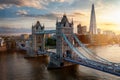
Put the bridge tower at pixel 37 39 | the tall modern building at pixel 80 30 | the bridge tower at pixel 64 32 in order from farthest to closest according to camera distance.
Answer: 1. the tall modern building at pixel 80 30
2. the bridge tower at pixel 37 39
3. the bridge tower at pixel 64 32

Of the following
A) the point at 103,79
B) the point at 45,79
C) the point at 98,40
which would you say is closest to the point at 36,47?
the point at 45,79

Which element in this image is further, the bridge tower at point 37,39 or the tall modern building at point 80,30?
the tall modern building at point 80,30

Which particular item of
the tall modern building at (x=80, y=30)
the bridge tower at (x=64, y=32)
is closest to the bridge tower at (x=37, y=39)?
the bridge tower at (x=64, y=32)

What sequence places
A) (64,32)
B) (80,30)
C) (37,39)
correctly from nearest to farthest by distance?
(64,32) → (37,39) → (80,30)

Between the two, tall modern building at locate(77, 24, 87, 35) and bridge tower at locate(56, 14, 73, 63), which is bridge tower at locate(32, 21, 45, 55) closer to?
bridge tower at locate(56, 14, 73, 63)

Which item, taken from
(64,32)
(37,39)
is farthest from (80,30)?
(64,32)

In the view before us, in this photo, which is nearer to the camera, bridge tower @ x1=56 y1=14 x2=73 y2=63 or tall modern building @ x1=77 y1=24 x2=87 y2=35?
bridge tower @ x1=56 y1=14 x2=73 y2=63

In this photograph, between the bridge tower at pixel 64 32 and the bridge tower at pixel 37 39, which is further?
the bridge tower at pixel 37 39

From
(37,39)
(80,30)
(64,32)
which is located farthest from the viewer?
(80,30)

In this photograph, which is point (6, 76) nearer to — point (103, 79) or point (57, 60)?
point (57, 60)

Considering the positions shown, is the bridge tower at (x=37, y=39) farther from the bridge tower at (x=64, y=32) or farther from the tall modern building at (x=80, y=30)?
the tall modern building at (x=80, y=30)

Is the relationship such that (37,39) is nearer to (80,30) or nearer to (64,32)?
(64,32)

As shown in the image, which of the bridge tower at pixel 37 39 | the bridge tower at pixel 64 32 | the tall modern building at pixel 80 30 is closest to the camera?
the bridge tower at pixel 64 32

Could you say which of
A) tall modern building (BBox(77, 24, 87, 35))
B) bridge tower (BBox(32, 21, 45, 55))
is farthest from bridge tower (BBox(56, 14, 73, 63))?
tall modern building (BBox(77, 24, 87, 35))
